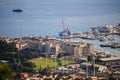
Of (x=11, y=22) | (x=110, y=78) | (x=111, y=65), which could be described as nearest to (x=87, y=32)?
(x=11, y=22)

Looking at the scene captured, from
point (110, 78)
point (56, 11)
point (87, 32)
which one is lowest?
point (110, 78)

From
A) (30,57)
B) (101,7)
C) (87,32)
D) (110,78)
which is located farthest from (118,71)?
(101,7)

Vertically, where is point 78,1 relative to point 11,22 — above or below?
above

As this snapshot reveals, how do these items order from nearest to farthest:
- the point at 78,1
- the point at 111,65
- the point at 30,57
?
the point at 111,65, the point at 30,57, the point at 78,1

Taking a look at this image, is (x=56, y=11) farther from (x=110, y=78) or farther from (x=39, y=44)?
(x=110, y=78)

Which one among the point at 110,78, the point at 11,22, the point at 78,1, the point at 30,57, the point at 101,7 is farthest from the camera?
the point at 78,1

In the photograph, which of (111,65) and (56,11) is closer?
(111,65)

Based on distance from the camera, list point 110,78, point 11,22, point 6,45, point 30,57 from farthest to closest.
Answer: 1. point 11,22
2. point 6,45
3. point 30,57
4. point 110,78

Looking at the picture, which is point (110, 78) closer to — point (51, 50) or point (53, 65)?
point (53, 65)

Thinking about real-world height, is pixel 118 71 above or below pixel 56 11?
below
